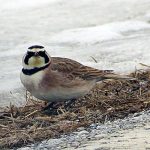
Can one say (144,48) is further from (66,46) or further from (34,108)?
(34,108)

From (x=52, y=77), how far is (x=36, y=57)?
27cm

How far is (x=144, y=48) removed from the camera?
9.59m

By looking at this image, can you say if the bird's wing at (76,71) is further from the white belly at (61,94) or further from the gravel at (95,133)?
the gravel at (95,133)

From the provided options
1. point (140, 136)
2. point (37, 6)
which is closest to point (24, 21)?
point (37, 6)

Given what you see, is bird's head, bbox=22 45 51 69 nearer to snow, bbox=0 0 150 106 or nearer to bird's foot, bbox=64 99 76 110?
bird's foot, bbox=64 99 76 110

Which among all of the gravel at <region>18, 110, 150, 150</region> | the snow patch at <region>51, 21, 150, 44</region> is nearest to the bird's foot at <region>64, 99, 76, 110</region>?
the gravel at <region>18, 110, 150, 150</region>

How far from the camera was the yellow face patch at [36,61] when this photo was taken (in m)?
6.85

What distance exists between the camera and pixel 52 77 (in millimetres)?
6770

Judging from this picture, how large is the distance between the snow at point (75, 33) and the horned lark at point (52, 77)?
2.97 feet

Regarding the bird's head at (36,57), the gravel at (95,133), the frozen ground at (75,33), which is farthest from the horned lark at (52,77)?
the frozen ground at (75,33)

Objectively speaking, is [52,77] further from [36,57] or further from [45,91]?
[36,57]

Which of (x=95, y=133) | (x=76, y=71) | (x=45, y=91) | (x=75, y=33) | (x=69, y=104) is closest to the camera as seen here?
(x=95, y=133)

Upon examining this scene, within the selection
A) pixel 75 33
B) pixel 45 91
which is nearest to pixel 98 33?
pixel 75 33

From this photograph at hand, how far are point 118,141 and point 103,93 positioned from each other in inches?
73.1
